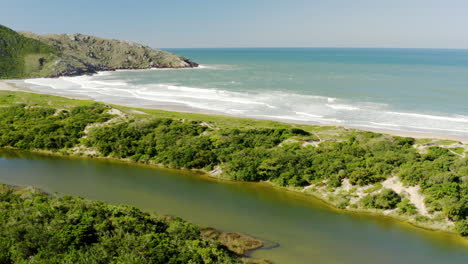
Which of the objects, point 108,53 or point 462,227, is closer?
point 462,227

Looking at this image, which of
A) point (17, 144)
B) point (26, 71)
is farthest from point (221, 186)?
point (26, 71)

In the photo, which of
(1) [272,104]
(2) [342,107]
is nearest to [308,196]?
(2) [342,107]

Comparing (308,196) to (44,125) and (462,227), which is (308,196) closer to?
(462,227)

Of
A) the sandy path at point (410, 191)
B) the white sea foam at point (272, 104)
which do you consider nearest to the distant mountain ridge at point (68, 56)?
the white sea foam at point (272, 104)

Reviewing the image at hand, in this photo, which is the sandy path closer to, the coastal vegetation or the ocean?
the coastal vegetation

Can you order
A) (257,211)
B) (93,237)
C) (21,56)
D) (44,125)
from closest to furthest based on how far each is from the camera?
(93,237), (257,211), (44,125), (21,56)
